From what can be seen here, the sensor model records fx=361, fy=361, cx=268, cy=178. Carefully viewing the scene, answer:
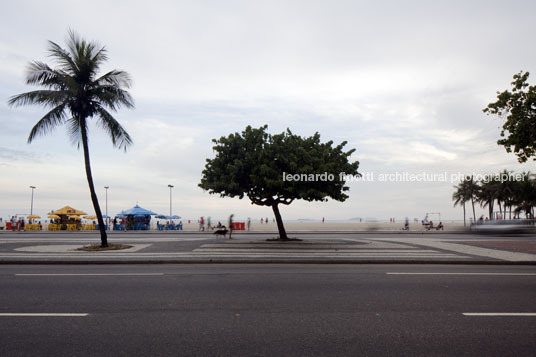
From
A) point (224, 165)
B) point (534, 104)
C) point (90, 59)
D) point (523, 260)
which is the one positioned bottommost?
point (523, 260)

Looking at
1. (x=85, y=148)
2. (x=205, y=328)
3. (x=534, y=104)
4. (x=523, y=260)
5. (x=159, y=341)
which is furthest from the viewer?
(x=85, y=148)

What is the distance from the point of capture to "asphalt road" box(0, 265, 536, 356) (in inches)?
179

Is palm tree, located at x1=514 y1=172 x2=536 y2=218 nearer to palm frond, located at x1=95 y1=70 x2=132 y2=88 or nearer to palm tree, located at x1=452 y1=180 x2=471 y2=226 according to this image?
palm tree, located at x1=452 y1=180 x2=471 y2=226

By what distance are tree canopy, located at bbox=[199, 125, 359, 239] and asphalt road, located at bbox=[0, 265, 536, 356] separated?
33.5ft

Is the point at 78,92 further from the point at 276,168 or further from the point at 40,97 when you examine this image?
the point at 276,168

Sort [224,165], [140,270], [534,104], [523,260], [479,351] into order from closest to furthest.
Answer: [479,351]
[140,270]
[523,260]
[534,104]
[224,165]

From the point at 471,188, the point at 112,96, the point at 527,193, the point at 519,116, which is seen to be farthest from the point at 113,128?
the point at 471,188

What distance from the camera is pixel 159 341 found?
15.6 feet

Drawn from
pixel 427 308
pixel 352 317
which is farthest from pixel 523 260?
pixel 352 317

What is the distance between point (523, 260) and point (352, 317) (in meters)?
10.7

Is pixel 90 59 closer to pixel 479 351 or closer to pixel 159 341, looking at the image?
pixel 159 341

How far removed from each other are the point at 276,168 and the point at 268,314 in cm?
1488

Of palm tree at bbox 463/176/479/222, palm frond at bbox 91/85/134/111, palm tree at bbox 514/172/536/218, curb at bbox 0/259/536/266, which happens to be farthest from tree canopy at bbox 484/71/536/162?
palm tree at bbox 463/176/479/222

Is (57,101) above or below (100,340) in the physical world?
above
